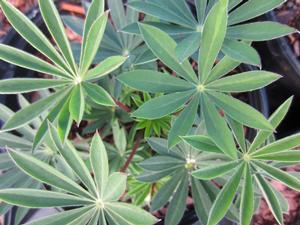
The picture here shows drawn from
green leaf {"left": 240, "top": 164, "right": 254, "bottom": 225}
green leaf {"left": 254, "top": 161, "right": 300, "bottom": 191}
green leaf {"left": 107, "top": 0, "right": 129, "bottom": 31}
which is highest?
green leaf {"left": 107, "top": 0, "right": 129, "bottom": 31}

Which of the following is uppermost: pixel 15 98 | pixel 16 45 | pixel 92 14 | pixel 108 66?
pixel 16 45

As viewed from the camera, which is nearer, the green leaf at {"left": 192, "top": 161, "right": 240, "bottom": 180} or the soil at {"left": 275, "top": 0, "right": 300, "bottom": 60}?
the green leaf at {"left": 192, "top": 161, "right": 240, "bottom": 180}

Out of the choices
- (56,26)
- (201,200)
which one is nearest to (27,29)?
(56,26)

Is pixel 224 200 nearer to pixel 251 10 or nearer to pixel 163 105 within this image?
pixel 163 105

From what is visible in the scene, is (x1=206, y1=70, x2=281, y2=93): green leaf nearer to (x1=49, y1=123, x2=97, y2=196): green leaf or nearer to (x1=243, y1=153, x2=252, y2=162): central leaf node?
(x1=243, y1=153, x2=252, y2=162): central leaf node

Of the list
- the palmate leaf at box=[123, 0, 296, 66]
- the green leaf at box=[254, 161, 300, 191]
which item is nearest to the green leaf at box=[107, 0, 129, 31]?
the palmate leaf at box=[123, 0, 296, 66]

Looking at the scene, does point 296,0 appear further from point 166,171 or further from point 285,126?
point 166,171
